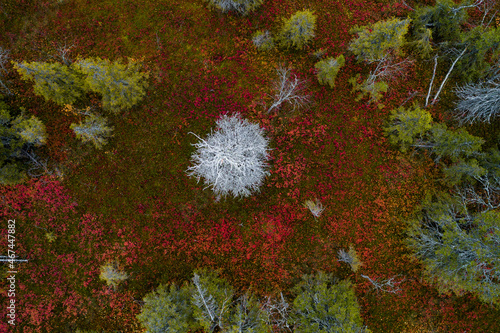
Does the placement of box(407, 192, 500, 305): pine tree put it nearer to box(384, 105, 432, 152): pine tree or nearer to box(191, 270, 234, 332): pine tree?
box(384, 105, 432, 152): pine tree

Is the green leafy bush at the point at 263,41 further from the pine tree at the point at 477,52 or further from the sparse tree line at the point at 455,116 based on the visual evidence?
the pine tree at the point at 477,52

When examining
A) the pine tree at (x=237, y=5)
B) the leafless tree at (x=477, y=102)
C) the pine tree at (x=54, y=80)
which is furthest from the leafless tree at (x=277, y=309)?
the pine tree at (x=237, y=5)

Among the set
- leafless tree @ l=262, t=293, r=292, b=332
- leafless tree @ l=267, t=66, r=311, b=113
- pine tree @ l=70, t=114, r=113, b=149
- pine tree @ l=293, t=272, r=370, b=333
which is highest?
leafless tree @ l=267, t=66, r=311, b=113

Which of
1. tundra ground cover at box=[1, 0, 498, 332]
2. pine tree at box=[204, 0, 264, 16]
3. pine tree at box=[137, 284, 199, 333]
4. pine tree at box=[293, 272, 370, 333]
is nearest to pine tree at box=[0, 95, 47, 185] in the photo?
tundra ground cover at box=[1, 0, 498, 332]

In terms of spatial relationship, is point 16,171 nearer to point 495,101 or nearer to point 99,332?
point 99,332

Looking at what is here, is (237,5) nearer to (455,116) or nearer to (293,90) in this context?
(293,90)

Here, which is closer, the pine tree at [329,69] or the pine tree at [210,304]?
the pine tree at [210,304]
